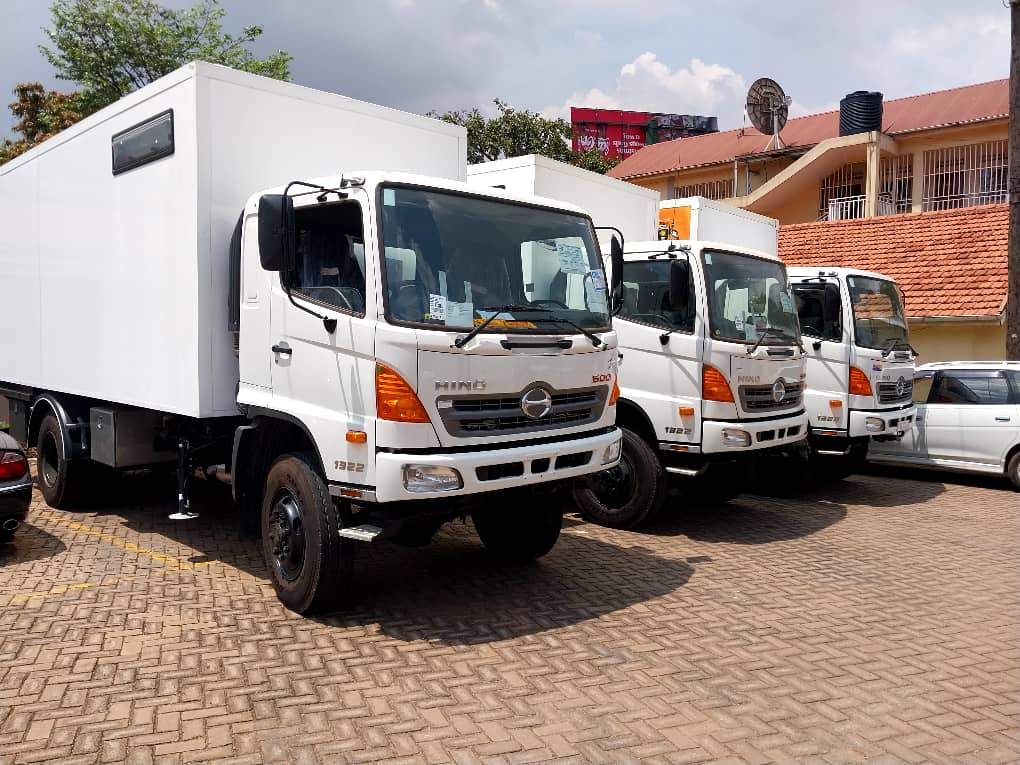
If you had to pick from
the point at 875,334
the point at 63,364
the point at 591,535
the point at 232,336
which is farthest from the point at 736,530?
the point at 63,364

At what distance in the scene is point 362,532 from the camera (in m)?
4.89

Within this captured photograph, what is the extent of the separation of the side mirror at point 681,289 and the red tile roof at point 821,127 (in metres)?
20.1

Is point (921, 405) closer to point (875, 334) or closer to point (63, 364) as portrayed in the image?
point (875, 334)

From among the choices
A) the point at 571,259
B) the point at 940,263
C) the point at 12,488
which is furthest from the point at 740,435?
the point at 940,263

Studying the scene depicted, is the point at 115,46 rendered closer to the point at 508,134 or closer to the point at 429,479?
the point at 508,134

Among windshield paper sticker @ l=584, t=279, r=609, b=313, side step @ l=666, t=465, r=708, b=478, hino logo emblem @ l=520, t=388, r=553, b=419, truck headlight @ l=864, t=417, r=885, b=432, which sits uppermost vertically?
windshield paper sticker @ l=584, t=279, r=609, b=313

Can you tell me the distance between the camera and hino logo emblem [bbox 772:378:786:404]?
7.80 meters

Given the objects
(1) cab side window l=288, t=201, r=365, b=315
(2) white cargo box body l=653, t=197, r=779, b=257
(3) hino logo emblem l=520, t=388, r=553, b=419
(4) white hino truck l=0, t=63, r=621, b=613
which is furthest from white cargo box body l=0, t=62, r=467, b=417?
(2) white cargo box body l=653, t=197, r=779, b=257

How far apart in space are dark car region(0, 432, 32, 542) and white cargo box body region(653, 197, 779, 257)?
23.5 ft

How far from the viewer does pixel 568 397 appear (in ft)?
17.9

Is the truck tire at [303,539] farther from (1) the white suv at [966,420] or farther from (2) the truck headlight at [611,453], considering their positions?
(1) the white suv at [966,420]

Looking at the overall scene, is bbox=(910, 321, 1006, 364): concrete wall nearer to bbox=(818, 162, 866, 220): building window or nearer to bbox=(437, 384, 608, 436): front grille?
bbox=(818, 162, 866, 220): building window

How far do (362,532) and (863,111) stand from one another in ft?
83.2

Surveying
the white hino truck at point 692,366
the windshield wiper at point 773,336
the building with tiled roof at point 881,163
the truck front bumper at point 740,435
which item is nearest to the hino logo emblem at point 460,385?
the white hino truck at point 692,366
